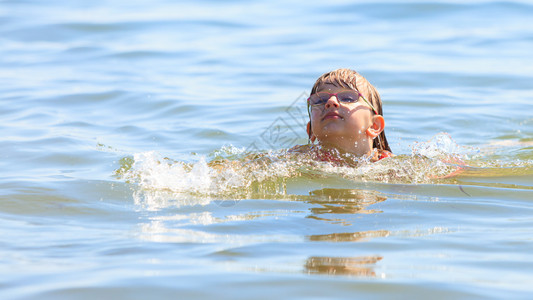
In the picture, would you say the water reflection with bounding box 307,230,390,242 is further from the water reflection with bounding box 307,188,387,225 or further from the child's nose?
the child's nose

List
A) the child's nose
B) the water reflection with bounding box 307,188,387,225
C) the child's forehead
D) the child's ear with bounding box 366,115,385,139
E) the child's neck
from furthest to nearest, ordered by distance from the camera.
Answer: the child's ear with bounding box 366,115,385,139 < the child's neck < the child's forehead < the child's nose < the water reflection with bounding box 307,188,387,225

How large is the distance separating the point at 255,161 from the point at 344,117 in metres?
0.83

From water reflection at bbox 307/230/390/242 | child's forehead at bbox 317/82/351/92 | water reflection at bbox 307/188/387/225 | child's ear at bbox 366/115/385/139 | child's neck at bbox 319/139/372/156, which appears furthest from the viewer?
child's ear at bbox 366/115/385/139

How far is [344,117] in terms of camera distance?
608cm

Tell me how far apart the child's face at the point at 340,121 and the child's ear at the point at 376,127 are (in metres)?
0.04

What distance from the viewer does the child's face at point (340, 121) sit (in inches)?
237

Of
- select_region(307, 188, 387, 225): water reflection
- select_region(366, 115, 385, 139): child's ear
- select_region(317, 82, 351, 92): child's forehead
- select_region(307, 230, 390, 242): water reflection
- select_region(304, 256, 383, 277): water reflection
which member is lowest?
select_region(304, 256, 383, 277): water reflection

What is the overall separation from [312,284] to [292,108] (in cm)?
639

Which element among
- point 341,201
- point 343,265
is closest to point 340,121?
point 341,201

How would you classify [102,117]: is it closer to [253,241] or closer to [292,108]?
[292,108]

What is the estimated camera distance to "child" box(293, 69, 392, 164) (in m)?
6.02

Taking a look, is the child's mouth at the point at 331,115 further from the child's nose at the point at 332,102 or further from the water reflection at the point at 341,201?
the water reflection at the point at 341,201

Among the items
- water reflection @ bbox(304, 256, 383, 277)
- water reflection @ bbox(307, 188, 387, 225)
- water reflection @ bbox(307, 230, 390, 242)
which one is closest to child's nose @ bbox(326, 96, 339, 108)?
water reflection @ bbox(307, 188, 387, 225)

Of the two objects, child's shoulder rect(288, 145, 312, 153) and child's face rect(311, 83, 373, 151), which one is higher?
child's face rect(311, 83, 373, 151)
